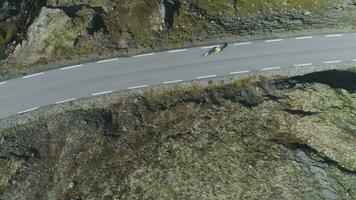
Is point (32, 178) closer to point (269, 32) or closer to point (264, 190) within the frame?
point (264, 190)

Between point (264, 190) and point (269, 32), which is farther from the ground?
point (269, 32)

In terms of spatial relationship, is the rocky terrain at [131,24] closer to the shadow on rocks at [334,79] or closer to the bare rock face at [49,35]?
the bare rock face at [49,35]

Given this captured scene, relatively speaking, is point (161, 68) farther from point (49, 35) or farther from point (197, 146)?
point (49, 35)

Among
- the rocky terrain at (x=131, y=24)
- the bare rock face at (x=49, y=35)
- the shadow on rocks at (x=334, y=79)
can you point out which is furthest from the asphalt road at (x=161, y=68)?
the bare rock face at (x=49, y=35)

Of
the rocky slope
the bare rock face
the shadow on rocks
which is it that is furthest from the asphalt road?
the bare rock face

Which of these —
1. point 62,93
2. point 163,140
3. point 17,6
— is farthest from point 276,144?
point 17,6

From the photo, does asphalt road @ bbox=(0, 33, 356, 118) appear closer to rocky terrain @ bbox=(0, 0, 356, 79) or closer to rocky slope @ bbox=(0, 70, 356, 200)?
rocky terrain @ bbox=(0, 0, 356, 79)
